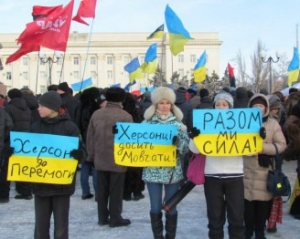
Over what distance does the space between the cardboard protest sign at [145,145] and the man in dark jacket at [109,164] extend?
2.69 feet

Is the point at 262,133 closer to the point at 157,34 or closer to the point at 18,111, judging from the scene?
the point at 18,111

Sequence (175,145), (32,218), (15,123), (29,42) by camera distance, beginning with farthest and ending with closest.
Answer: (29,42) → (15,123) → (32,218) → (175,145)

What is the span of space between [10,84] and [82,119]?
8209 centimetres

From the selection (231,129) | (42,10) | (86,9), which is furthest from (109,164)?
(86,9)

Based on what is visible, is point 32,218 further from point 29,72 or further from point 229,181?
point 29,72

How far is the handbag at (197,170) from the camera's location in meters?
4.57

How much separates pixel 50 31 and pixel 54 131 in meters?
5.89

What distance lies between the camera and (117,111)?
245 inches

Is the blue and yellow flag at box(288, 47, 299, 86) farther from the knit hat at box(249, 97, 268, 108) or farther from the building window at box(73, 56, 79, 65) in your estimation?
the building window at box(73, 56, 79, 65)

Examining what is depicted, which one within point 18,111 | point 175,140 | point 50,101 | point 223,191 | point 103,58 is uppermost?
point 103,58

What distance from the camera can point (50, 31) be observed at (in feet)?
32.8

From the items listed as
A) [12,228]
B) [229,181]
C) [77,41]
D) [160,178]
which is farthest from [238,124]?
[77,41]

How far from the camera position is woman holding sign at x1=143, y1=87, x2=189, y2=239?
16.4 feet

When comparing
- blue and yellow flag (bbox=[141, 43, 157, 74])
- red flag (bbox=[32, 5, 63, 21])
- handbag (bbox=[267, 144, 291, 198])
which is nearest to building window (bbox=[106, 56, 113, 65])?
blue and yellow flag (bbox=[141, 43, 157, 74])
